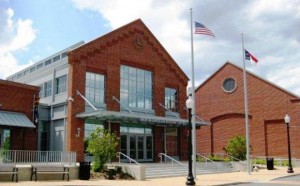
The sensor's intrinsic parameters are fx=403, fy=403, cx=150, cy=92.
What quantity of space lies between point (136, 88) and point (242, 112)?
1782 centimetres

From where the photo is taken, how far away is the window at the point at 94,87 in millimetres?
30500

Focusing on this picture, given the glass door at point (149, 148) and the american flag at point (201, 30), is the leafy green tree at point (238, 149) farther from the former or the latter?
the american flag at point (201, 30)

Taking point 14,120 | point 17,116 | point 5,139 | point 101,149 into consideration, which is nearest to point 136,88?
Result: point 17,116

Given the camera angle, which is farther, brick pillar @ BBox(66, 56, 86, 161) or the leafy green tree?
the leafy green tree

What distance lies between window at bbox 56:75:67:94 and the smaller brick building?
92.9 inches

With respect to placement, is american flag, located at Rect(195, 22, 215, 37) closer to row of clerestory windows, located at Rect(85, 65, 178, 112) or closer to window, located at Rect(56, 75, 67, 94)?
row of clerestory windows, located at Rect(85, 65, 178, 112)

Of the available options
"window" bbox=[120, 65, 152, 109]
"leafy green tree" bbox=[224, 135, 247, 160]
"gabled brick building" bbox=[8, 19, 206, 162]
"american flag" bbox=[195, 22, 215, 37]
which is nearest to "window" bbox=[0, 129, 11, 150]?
"gabled brick building" bbox=[8, 19, 206, 162]

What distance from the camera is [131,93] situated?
33625 millimetres

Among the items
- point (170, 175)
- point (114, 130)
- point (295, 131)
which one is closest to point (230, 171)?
point (170, 175)

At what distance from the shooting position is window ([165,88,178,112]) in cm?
3703

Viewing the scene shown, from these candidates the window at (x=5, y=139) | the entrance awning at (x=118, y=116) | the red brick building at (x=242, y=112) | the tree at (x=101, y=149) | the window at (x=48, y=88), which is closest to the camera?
the tree at (x=101, y=149)

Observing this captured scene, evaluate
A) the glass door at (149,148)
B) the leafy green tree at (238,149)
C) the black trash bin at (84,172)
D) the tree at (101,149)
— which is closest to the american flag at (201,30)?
the tree at (101,149)

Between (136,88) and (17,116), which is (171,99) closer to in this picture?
(136,88)

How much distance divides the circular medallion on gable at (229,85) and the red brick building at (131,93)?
11.4m
